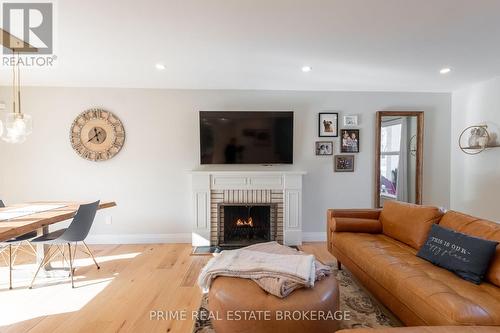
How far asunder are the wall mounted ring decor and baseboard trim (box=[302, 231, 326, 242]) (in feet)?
8.00

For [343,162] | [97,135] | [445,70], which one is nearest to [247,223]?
[343,162]

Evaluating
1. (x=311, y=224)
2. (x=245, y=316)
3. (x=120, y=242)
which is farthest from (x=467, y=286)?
(x=120, y=242)

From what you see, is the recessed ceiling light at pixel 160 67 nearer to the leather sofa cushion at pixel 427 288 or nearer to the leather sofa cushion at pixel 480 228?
the leather sofa cushion at pixel 427 288

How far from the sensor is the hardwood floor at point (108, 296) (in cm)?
189

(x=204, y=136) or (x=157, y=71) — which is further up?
(x=157, y=71)

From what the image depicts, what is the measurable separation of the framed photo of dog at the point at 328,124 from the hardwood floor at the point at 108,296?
1762 millimetres

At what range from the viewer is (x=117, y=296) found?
2.27 meters

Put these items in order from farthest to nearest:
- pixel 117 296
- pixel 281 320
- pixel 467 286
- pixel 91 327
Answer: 1. pixel 117 296
2. pixel 91 327
3. pixel 467 286
4. pixel 281 320

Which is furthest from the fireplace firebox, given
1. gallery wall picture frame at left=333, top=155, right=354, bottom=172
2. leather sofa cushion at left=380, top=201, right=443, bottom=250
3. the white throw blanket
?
the white throw blanket

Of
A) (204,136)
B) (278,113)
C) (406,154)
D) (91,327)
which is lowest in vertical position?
(91,327)

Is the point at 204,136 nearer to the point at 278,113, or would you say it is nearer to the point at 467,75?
the point at 278,113

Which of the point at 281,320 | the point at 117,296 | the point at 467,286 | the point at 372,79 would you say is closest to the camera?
the point at 281,320

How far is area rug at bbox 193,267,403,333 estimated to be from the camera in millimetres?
1823

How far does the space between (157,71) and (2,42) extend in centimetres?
139
